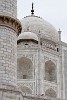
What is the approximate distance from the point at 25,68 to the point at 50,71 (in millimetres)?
2663

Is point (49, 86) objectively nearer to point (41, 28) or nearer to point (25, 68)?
point (25, 68)

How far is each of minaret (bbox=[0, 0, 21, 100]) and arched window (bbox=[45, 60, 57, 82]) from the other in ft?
77.5

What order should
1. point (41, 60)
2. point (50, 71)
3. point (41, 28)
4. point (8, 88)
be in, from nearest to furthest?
point (8, 88)
point (41, 60)
point (50, 71)
point (41, 28)

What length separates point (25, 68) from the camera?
37.5 meters

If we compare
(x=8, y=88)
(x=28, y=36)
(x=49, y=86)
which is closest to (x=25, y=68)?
(x=49, y=86)

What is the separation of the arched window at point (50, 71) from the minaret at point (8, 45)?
2363cm

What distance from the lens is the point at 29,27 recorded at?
1615 inches

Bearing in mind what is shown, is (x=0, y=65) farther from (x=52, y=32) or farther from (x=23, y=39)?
(x=52, y=32)


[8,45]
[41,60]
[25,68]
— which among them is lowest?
[25,68]

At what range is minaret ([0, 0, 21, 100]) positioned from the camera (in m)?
13.1

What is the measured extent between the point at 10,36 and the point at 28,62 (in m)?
23.2

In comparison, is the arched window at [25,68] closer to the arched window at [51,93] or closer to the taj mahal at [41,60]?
the taj mahal at [41,60]

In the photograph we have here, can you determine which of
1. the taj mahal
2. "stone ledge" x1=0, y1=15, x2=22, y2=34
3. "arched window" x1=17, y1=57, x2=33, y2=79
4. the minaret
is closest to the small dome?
the taj mahal

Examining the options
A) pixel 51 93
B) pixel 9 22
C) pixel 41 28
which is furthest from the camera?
pixel 41 28
